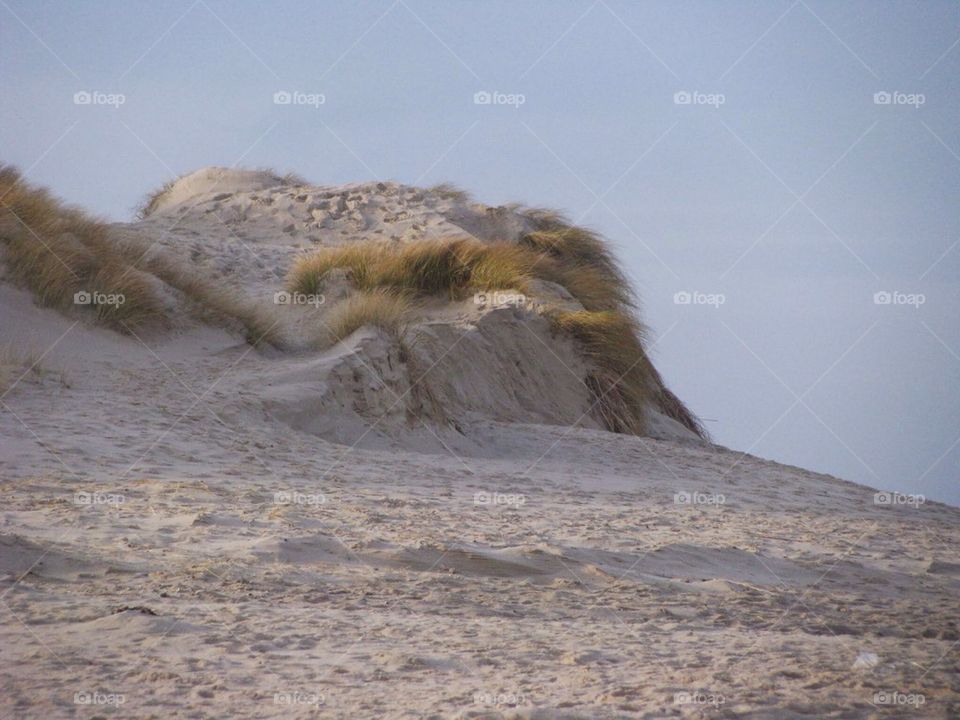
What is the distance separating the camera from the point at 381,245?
11891 millimetres

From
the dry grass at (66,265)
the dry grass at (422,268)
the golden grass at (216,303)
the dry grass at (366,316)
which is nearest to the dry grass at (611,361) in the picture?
the dry grass at (422,268)

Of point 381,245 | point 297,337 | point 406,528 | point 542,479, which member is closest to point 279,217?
point 381,245

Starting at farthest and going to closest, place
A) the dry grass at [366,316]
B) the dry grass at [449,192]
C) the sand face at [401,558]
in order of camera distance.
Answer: the dry grass at [449,192] → the dry grass at [366,316] → the sand face at [401,558]

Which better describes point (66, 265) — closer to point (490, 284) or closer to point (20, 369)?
point (20, 369)

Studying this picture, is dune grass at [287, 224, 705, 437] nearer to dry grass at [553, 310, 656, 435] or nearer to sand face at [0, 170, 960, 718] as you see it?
dry grass at [553, 310, 656, 435]

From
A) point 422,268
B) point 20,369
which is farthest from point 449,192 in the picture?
point 20,369

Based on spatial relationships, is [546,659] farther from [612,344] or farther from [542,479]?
[612,344]

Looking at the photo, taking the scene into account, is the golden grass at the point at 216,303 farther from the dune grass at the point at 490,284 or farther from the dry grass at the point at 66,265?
the dune grass at the point at 490,284

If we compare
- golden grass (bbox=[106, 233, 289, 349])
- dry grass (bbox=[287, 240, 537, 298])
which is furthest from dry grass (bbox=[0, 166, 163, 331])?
dry grass (bbox=[287, 240, 537, 298])

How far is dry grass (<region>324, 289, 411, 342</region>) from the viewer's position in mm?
9516

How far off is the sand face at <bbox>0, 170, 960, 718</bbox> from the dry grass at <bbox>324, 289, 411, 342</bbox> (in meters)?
0.28

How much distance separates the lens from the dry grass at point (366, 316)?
9.52m

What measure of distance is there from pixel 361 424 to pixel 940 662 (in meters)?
5.26

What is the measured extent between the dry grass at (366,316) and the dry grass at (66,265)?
1.55 metres
